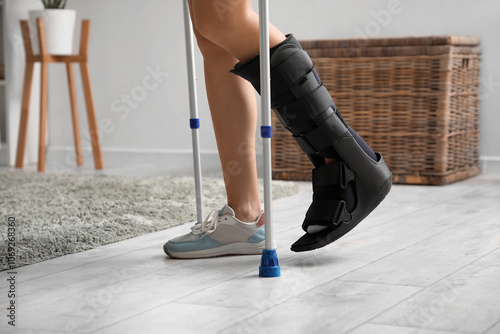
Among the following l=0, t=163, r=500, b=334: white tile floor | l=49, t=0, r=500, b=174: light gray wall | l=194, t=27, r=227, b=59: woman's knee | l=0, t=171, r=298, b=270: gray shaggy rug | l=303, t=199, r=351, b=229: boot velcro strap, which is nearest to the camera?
l=0, t=163, r=500, b=334: white tile floor

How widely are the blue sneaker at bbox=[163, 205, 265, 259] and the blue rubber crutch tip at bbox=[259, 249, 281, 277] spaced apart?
0.61ft

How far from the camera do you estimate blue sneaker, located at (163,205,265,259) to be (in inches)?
55.1

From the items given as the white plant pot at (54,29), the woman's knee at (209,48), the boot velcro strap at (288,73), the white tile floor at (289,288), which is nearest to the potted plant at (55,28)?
the white plant pot at (54,29)

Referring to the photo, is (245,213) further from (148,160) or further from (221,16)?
(148,160)

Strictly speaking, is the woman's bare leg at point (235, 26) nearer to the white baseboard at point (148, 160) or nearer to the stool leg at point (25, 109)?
the white baseboard at point (148, 160)

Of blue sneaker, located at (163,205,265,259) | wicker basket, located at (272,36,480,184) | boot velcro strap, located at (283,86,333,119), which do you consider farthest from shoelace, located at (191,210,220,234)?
wicker basket, located at (272,36,480,184)

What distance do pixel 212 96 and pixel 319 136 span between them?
0.86 ft

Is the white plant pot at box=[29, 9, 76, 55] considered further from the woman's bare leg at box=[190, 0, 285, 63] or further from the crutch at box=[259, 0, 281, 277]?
the crutch at box=[259, 0, 281, 277]

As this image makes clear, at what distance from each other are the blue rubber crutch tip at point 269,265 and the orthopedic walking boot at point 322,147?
0.09m

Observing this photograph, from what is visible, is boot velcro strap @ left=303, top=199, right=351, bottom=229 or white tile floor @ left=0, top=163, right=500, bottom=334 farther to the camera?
boot velcro strap @ left=303, top=199, right=351, bottom=229

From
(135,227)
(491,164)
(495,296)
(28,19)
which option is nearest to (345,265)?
(495,296)

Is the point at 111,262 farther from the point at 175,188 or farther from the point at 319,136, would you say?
the point at 175,188

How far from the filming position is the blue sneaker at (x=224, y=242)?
4.59 ft

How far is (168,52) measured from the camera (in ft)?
10.9
